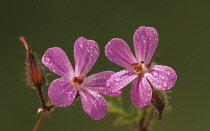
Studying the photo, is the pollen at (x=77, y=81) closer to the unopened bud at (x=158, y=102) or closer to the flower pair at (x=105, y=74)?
the flower pair at (x=105, y=74)

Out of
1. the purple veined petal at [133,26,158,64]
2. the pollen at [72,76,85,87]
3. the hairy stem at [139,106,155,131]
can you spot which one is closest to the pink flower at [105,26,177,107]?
the purple veined petal at [133,26,158,64]

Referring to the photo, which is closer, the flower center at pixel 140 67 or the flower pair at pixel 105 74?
the flower pair at pixel 105 74

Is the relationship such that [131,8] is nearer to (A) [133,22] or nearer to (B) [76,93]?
(A) [133,22]

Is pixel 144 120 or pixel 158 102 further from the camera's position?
pixel 144 120

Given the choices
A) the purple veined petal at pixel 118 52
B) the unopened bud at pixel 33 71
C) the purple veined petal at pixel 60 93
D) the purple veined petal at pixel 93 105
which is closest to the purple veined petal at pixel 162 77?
the purple veined petal at pixel 118 52

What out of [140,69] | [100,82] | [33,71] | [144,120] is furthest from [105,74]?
[144,120]

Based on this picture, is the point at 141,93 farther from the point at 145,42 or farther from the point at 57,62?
the point at 57,62
